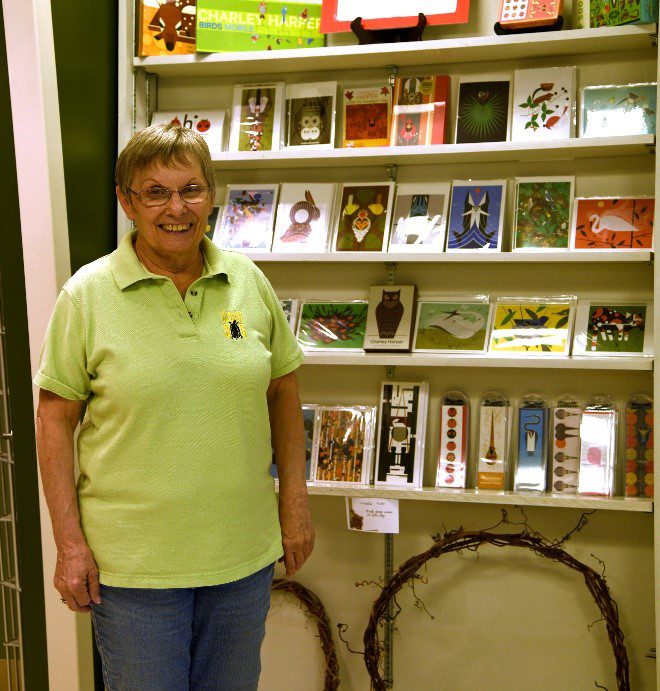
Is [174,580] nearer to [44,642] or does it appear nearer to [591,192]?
[44,642]

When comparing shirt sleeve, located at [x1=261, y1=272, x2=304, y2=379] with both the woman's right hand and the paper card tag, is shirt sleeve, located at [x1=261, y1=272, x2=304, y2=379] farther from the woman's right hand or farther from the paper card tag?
the paper card tag

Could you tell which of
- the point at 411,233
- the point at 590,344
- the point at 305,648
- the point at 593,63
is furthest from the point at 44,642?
the point at 593,63

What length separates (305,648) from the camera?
10.2ft

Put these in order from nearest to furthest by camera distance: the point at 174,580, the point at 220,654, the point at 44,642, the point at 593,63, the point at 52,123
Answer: the point at 174,580 < the point at 220,654 < the point at 52,123 < the point at 44,642 < the point at 593,63

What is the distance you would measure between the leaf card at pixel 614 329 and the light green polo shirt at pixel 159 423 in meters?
1.31

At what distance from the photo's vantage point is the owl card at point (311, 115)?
292cm

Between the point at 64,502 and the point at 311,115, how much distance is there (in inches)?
66.0

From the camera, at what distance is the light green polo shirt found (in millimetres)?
1708

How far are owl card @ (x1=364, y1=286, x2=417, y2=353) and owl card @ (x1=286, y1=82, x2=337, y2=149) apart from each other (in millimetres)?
526

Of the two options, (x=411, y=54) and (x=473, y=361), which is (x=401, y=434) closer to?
(x=473, y=361)

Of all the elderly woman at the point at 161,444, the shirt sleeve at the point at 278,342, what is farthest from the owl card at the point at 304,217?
the elderly woman at the point at 161,444

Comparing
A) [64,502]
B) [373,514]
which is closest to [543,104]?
[373,514]

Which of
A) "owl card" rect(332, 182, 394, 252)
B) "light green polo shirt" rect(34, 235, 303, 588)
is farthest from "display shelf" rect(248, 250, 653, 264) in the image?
"light green polo shirt" rect(34, 235, 303, 588)

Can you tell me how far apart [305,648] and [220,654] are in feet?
4.46
